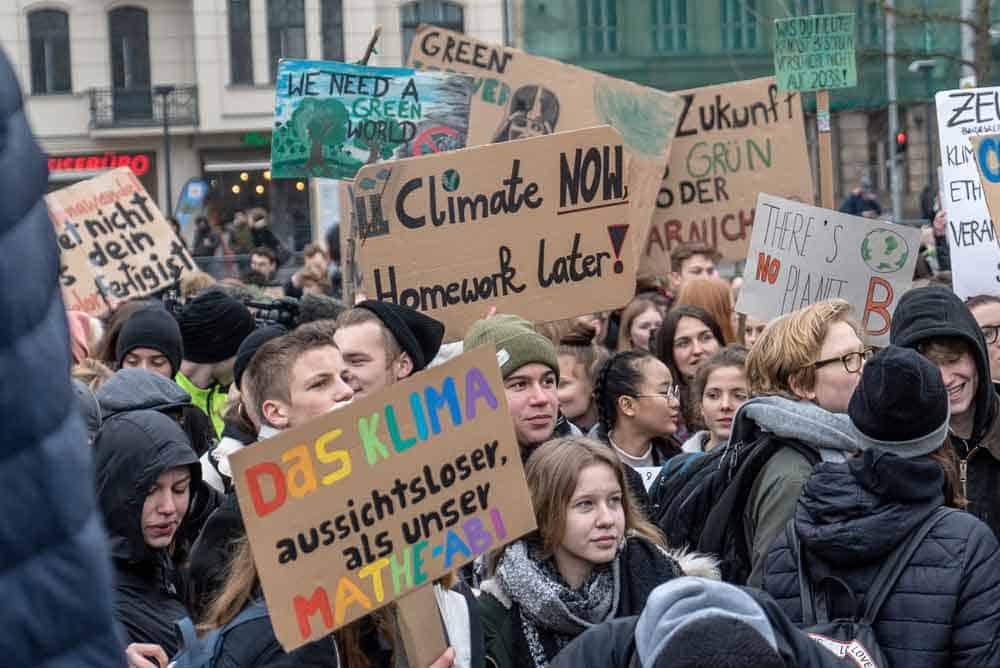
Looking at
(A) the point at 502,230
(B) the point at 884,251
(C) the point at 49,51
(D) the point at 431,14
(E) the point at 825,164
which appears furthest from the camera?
(C) the point at 49,51

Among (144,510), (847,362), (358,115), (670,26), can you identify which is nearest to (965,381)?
(847,362)

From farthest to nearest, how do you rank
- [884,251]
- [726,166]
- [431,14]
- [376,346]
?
1. [431,14]
2. [726,166]
3. [884,251]
4. [376,346]

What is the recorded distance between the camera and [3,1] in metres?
42.4

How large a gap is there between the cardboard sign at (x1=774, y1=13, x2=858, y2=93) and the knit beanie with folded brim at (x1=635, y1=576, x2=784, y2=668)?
684 cm

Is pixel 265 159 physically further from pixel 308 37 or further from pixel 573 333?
pixel 573 333

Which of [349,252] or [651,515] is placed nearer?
[651,515]

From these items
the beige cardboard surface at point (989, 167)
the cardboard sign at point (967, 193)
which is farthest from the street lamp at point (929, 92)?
the beige cardboard surface at point (989, 167)

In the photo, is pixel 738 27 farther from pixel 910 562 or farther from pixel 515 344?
pixel 910 562

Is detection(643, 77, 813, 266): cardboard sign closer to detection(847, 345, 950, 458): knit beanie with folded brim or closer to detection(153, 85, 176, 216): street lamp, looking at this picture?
detection(847, 345, 950, 458): knit beanie with folded brim

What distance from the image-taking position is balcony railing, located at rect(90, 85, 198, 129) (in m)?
41.8

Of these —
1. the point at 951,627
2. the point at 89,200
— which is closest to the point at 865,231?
the point at 951,627

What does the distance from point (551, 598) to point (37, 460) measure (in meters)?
2.59

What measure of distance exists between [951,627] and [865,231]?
3.87 meters

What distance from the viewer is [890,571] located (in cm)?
362
